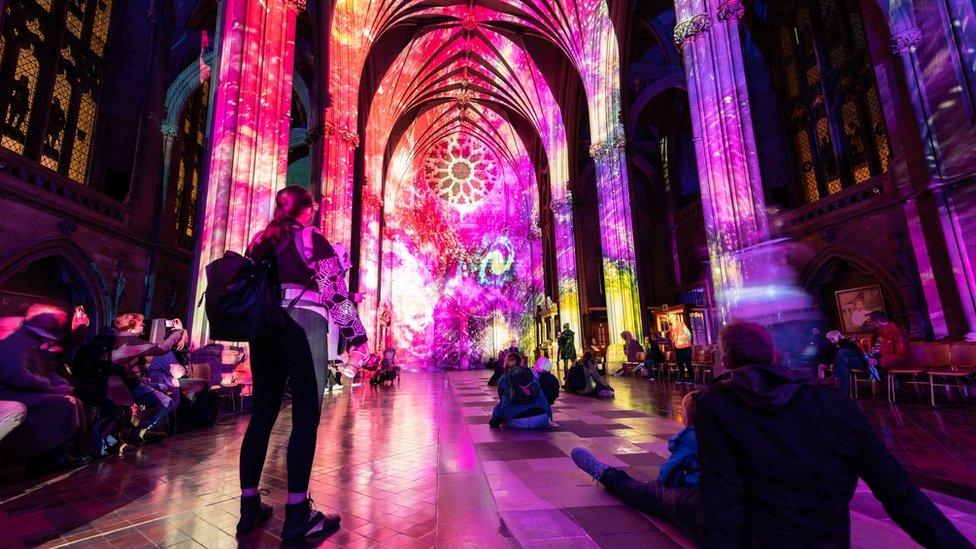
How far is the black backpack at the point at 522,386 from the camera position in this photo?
4.20 meters

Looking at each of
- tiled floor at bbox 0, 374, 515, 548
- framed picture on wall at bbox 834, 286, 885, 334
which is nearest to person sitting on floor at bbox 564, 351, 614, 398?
tiled floor at bbox 0, 374, 515, 548

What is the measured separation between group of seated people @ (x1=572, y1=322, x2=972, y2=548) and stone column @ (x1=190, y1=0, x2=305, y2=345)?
660 cm

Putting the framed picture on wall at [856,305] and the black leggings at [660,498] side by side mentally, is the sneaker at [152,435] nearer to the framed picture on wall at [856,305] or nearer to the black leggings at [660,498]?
the black leggings at [660,498]

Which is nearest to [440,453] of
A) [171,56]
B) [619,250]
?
[619,250]

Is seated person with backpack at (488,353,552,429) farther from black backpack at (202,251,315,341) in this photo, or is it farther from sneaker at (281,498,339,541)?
black backpack at (202,251,315,341)

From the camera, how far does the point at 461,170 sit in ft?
94.1

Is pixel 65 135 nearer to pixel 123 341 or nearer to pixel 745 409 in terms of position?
pixel 123 341

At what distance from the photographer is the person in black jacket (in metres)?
1.12

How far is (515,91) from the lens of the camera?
23047 mm

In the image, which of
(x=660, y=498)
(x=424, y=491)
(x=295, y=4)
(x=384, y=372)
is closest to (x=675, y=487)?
(x=660, y=498)

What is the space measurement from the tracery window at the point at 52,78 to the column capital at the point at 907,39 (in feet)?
64.0

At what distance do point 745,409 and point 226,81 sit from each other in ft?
26.5

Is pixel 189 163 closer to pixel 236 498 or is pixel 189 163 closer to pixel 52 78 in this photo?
pixel 52 78

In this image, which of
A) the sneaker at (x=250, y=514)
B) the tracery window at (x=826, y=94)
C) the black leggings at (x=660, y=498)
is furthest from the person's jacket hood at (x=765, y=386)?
the tracery window at (x=826, y=94)
